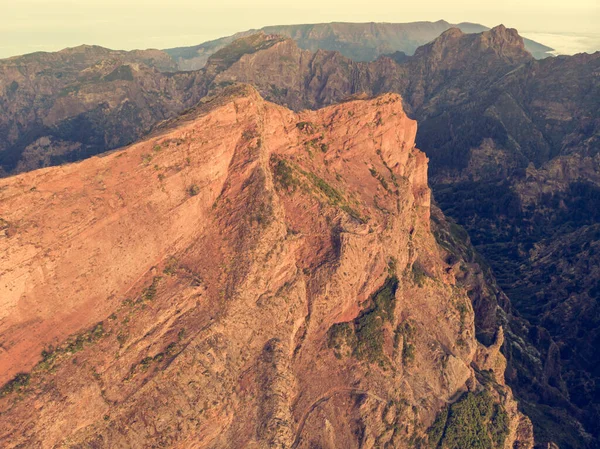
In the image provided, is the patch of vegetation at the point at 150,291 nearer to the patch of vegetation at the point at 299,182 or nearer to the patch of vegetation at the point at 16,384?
the patch of vegetation at the point at 16,384

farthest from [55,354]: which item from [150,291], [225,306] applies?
[225,306]

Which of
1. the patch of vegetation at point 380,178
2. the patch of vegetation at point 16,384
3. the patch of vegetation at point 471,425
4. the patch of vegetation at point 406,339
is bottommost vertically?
Result: the patch of vegetation at point 471,425

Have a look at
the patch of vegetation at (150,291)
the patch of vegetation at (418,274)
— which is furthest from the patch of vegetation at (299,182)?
the patch of vegetation at (150,291)

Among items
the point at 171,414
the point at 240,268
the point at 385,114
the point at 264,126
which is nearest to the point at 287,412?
the point at 171,414

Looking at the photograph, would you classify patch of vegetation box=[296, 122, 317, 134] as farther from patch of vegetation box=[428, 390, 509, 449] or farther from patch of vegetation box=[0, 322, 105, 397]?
patch of vegetation box=[428, 390, 509, 449]

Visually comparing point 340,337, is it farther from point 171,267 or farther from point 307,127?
point 307,127

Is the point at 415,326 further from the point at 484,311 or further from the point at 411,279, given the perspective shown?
the point at 484,311

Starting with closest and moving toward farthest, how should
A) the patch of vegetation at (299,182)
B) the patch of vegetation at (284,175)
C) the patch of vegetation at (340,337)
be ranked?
the patch of vegetation at (340,337) < the patch of vegetation at (284,175) < the patch of vegetation at (299,182)
